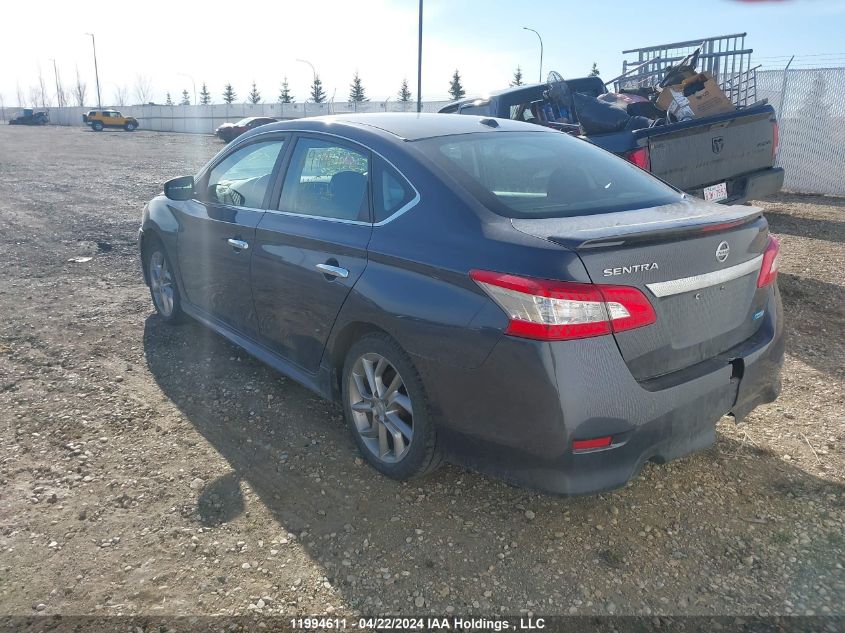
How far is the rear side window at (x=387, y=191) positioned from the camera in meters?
3.08

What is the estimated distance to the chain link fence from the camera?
40.7ft

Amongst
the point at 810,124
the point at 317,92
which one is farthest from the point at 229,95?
the point at 810,124

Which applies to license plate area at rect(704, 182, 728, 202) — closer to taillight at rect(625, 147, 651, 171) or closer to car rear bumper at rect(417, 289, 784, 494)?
taillight at rect(625, 147, 651, 171)

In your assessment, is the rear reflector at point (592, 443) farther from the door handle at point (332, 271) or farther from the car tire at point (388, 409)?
the door handle at point (332, 271)

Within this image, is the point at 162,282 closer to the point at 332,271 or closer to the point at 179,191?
the point at 179,191

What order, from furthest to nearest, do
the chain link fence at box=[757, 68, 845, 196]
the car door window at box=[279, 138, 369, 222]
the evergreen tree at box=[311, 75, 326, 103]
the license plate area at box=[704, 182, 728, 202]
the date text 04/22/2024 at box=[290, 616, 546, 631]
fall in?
the evergreen tree at box=[311, 75, 326, 103] → the chain link fence at box=[757, 68, 845, 196] → the license plate area at box=[704, 182, 728, 202] → the car door window at box=[279, 138, 369, 222] → the date text 04/22/2024 at box=[290, 616, 546, 631]

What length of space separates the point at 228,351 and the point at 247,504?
206 centimetres

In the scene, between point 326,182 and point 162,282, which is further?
point 162,282

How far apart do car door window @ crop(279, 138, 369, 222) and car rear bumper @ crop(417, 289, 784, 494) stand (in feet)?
3.39

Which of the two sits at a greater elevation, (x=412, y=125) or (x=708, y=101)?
(x=708, y=101)

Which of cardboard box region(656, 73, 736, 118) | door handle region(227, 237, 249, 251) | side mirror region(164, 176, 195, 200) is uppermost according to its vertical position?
cardboard box region(656, 73, 736, 118)

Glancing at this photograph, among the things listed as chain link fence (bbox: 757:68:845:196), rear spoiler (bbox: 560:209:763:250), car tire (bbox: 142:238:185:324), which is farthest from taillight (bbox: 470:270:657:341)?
chain link fence (bbox: 757:68:845:196)

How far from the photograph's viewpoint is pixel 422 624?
2365 mm

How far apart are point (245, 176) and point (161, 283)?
59.5 inches
